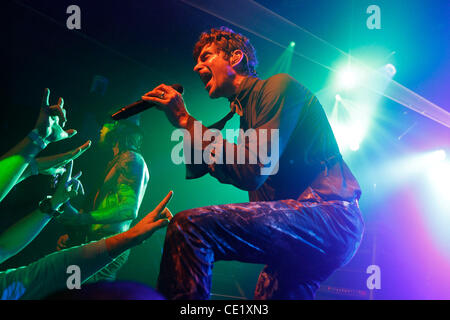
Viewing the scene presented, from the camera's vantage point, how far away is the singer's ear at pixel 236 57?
1739mm

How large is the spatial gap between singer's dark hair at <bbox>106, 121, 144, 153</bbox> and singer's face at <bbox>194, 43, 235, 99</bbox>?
2.00 meters

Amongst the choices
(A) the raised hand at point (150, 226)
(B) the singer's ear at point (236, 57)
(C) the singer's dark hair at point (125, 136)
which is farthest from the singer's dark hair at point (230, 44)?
(C) the singer's dark hair at point (125, 136)

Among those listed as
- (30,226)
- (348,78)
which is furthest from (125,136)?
(348,78)

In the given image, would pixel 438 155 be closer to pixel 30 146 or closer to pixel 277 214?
pixel 277 214

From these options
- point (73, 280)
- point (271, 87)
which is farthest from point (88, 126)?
point (271, 87)

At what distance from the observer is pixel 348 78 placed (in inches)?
203

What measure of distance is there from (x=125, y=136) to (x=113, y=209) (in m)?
1.12

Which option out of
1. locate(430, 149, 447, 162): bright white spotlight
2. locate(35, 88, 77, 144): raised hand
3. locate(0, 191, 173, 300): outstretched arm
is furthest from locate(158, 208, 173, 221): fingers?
locate(430, 149, 447, 162): bright white spotlight

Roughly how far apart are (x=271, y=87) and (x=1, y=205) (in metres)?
2.84

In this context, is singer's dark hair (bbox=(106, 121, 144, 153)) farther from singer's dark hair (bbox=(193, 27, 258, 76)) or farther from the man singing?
singer's dark hair (bbox=(193, 27, 258, 76))

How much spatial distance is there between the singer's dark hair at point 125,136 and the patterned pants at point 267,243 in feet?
8.54

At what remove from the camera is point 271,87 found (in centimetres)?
135
